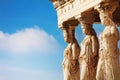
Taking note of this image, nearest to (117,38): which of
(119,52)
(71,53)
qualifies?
(119,52)

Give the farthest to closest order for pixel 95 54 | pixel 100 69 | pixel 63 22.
Result: pixel 63 22
pixel 95 54
pixel 100 69

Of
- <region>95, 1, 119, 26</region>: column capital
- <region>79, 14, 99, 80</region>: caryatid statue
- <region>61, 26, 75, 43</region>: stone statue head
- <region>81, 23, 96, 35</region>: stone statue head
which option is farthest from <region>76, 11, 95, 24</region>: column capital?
<region>61, 26, 75, 43</region>: stone statue head

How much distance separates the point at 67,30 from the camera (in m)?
24.6

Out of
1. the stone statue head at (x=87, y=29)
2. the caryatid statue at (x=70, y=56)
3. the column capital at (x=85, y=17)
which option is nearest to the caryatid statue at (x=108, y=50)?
the column capital at (x=85, y=17)

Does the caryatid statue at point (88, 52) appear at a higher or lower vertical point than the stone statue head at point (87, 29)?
lower

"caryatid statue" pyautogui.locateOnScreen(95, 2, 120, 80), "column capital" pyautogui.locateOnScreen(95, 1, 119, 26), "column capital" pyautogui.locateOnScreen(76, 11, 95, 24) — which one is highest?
"column capital" pyautogui.locateOnScreen(76, 11, 95, 24)

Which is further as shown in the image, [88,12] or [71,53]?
[71,53]

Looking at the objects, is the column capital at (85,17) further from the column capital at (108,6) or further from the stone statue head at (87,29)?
the column capital at (108,6)

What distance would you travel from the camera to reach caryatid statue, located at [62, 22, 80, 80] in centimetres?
2445

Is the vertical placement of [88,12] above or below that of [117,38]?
above

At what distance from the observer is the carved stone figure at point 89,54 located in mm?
22406

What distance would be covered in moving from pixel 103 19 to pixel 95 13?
7.08 ft

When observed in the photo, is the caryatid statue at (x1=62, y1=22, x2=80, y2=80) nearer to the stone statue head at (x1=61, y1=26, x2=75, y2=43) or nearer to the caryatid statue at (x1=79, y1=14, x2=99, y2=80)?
the stone statue head at (x1=61, y1=26, x2=75, y2=43)

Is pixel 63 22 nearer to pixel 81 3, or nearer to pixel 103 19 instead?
pixel 81 3
